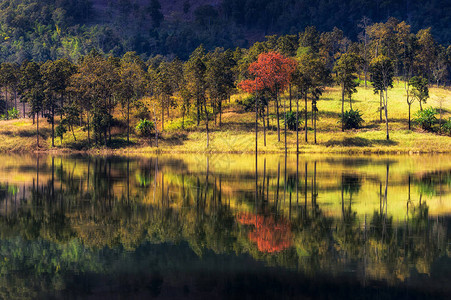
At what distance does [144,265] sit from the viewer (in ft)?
72.5

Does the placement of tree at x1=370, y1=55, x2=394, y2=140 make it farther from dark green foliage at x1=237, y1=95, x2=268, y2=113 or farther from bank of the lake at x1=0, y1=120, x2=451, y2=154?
dark green foliage at x1=237, y1=95, x2=268, y2=113

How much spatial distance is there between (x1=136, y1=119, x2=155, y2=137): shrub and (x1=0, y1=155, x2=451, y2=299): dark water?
54611 millimetres

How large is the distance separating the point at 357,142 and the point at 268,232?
68412 mm

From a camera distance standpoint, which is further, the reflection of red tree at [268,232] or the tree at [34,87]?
the tree at [34,87]

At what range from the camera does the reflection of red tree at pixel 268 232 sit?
24562 mm

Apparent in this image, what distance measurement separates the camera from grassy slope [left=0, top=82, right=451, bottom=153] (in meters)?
90.5

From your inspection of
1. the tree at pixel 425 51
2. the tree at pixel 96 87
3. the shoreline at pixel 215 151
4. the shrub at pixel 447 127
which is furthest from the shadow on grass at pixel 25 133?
the tree at pixel 425 51

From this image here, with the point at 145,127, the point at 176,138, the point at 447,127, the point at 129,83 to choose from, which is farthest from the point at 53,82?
the point at 447,127

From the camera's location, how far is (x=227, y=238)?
26.4 m

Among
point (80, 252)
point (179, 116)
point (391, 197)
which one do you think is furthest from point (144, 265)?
point (179, 116)

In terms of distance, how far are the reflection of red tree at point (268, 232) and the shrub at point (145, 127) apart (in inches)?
2879

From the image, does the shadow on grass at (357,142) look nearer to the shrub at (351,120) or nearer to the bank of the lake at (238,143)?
the bank of the lake at (238,143)

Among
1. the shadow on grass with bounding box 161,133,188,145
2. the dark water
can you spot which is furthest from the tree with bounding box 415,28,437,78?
Answer: the dark water

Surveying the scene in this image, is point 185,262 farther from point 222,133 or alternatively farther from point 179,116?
point 179,116
